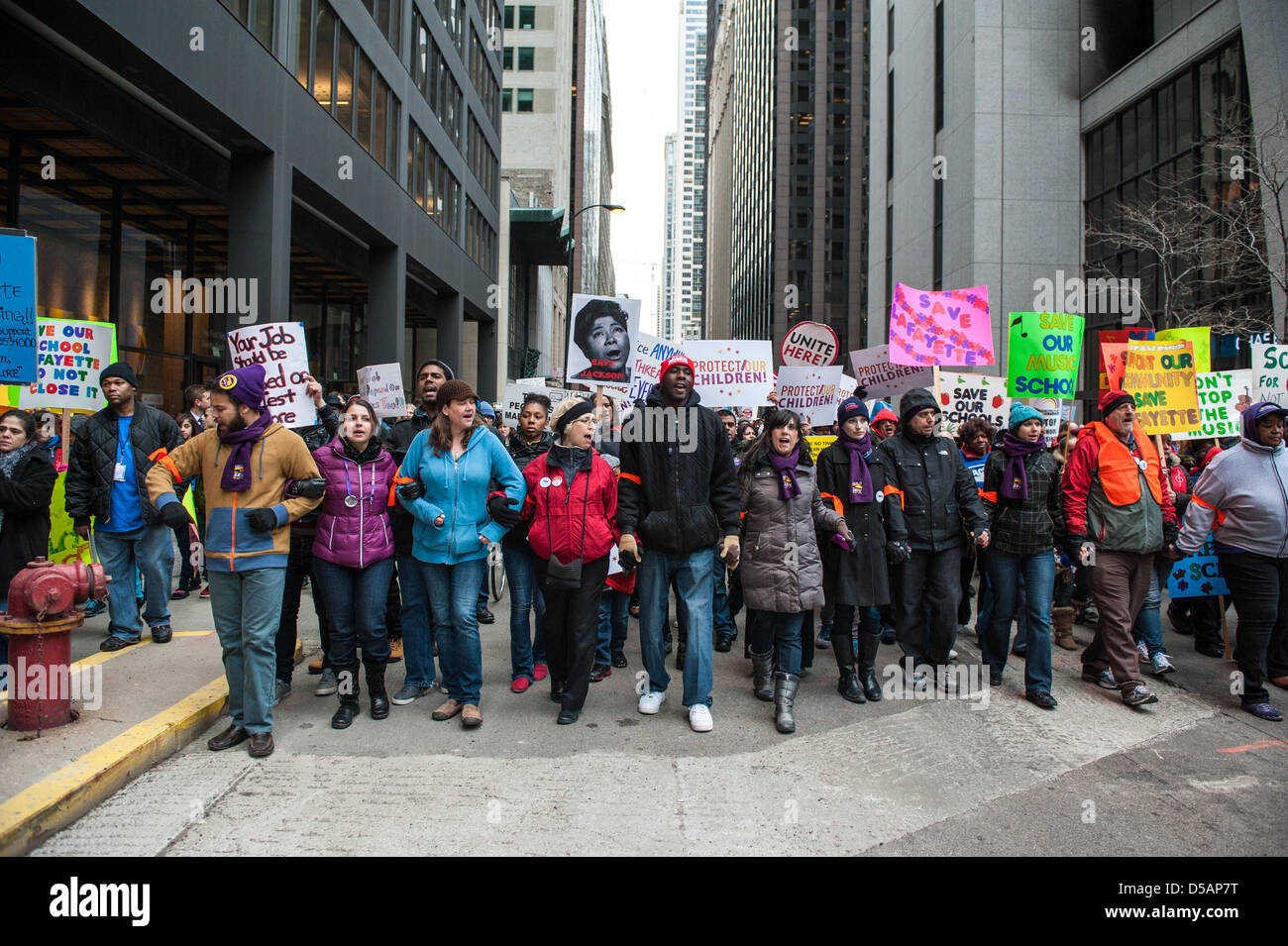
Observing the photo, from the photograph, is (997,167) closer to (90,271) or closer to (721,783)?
(90,271)

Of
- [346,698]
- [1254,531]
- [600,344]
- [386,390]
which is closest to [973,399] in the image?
[1254,531]

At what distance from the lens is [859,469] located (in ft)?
19.4

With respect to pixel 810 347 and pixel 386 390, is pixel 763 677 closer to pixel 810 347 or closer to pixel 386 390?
pixel 810 347

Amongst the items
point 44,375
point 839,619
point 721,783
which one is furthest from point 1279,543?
point 44,375

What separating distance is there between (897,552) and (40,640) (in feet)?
17.8

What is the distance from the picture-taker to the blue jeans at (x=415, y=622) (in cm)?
546

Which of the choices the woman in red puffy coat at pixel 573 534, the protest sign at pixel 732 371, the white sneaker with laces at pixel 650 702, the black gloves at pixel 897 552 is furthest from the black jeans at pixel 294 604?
the protest sign at pixel 732 371

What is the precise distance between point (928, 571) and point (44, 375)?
7.13 m

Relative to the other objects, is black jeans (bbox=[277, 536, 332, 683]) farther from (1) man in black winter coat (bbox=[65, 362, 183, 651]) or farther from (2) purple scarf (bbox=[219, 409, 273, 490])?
(1) man in black winter coat (bbox=[65, 362, 183, 651])

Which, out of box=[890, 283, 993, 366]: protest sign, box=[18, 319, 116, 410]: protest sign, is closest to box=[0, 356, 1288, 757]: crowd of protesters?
box=[18, 319, 116, 410]: protest sign

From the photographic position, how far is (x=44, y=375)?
6363 millimetres

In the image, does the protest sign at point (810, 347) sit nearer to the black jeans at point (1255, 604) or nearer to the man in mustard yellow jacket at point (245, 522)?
the black jeans at point (1255, 604)

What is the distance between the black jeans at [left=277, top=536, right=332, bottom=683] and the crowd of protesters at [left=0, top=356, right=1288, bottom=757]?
2 centimetres

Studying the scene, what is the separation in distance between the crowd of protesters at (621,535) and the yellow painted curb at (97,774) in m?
0.26
